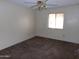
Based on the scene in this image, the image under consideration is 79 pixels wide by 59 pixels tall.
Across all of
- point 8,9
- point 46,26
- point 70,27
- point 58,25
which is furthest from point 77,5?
point 8,9

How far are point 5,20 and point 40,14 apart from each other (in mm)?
3067

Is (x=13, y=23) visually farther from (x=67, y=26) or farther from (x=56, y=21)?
(x=67, y=26)

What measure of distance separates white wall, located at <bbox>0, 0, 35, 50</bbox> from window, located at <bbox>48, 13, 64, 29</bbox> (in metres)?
1.42

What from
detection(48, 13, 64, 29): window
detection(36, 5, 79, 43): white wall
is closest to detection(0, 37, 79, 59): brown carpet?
detection(36, 5, 79, 43): white wall

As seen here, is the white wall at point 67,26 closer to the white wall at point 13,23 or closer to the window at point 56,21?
the window at point 56,21

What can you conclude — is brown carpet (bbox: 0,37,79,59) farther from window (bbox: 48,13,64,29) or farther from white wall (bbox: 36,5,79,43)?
window (bbox: 48,13,64,29)

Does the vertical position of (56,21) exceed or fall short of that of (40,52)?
it exceeds it

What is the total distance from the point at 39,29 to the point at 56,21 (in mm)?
1553

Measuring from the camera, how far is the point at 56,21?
19.7ft

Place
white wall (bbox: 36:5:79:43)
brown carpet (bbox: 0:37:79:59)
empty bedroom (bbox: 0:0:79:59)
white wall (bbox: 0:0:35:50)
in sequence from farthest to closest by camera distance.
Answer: white wall (bbox: 36:5:79:43) < white wall (bbox: 0:0:35:50) < empty bedroom (bbox: 0:0:79:59) < brown carpet (bbox: 0:37:79:59)

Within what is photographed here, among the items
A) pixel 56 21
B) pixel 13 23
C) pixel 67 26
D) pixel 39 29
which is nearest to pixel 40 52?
pixel 13 23

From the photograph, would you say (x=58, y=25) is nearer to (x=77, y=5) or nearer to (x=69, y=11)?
(x=69, y=11)

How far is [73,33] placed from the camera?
17.5ft

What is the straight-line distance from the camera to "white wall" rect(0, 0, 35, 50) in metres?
4.14
